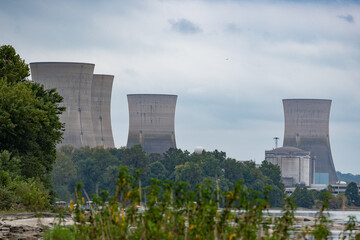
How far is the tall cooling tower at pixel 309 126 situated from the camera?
87.2 meters

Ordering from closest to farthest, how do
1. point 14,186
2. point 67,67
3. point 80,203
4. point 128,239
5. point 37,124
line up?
point 128,239 → point 80,203 → point 14,186 → point 37,124 → point 67,67

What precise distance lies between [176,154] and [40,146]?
59.8 meters

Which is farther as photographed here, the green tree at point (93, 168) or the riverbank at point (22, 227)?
the green tree at point (93, 168)

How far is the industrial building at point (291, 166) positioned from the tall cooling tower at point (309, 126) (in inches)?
236

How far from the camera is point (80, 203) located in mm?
9211

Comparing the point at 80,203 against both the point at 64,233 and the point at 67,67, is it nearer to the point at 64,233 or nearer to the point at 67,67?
→ the point at 64,233

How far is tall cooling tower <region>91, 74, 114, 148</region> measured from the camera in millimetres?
72250

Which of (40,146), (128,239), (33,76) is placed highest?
(33,76)

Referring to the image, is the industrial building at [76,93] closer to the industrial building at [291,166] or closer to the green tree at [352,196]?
the industrial building at [291,166]

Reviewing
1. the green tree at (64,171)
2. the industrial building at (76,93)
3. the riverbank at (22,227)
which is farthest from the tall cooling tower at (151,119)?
the riverbank at (22,227)

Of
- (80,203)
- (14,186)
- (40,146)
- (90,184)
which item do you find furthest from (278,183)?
(80,203)

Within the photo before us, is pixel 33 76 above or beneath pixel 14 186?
above

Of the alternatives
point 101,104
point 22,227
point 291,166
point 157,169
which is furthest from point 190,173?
point 22,227

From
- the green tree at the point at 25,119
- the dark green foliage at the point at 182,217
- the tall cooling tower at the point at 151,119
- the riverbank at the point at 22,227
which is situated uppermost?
the tall cooling tower at the point at 151,119
